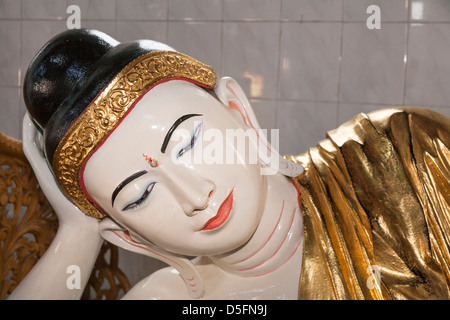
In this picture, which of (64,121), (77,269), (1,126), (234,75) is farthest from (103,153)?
(1,126)

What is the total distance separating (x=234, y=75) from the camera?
3.00 meters

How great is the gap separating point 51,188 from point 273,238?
0.67m

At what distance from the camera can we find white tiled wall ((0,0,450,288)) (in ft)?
8.95

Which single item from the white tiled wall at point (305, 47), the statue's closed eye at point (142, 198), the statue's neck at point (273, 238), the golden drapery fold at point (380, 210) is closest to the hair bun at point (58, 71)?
the statue's closed eye at point (142, 198)

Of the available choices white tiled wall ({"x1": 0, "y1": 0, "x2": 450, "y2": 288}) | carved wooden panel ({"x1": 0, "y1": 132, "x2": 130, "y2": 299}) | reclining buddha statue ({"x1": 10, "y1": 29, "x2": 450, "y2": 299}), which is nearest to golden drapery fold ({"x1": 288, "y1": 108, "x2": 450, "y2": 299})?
reclining buddha statue ({"x1": 10, "y1": 29, "x2": 450, "y2": 299})

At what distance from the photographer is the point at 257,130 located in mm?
1616

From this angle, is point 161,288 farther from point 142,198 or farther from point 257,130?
point 257,130

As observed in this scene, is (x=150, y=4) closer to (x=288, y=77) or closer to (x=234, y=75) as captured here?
(x=234, y=75)

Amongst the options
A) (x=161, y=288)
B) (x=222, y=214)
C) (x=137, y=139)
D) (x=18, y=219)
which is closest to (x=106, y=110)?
(x=137, y=139)

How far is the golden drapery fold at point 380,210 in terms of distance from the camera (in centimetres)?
150

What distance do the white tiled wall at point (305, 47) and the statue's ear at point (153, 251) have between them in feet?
4.78

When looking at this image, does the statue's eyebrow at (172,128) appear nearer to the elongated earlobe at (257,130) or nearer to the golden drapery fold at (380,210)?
the elongated earlobe at (257,130)

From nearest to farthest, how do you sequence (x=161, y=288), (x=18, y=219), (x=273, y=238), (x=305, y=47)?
(x=273, y=238) < (x=161, y=288) < (x=18, y=219) < (x=305, y=47)

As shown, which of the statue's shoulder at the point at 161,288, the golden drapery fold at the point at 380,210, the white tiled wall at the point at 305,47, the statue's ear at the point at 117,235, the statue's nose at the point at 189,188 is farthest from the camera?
the white tiled wall at the point at 305,47
